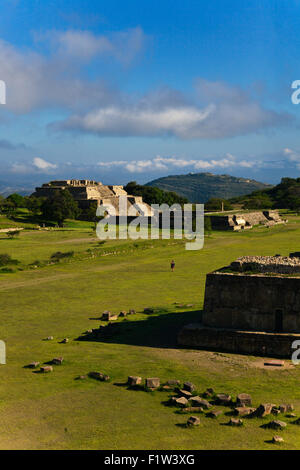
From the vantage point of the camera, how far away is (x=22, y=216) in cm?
8612

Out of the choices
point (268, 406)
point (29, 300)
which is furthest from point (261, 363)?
point (29, 300)

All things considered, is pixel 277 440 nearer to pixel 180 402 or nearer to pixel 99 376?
pixel 180 402

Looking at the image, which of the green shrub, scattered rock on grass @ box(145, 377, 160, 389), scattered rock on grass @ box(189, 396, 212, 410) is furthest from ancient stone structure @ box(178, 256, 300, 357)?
the green shrub

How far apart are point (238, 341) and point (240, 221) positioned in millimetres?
70299

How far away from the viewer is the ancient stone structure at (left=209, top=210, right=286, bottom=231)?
84.8 meters

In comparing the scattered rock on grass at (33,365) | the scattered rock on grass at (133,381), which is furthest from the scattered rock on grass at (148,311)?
the scattered rock on grass at (133,381)

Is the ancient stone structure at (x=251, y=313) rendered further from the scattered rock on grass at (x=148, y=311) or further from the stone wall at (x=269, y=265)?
the scattered rock on grass at (x=148, y=311)

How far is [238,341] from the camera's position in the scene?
18484mm

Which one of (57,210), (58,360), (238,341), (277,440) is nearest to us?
(277,440)

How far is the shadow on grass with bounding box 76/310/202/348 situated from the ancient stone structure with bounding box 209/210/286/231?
203 feet

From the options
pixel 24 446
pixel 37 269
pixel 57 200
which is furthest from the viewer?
pixel 57 200

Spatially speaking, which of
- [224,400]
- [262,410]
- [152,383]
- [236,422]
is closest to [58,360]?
[152,383]
